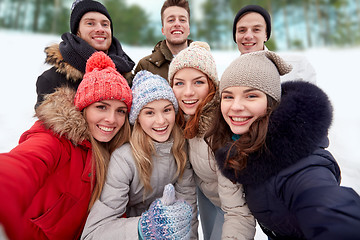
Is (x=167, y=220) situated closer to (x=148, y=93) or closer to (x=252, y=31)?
(x=148, y=93)

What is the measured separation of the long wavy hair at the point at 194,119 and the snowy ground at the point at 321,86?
1.35 meters

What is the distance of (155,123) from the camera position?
62.1 inches

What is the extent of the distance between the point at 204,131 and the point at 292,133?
0.60 meters

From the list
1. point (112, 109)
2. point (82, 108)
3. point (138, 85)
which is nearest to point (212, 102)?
point (138, 85)

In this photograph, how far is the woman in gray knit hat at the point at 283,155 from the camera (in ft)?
2.68

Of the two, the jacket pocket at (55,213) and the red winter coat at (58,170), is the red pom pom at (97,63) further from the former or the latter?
the jacket pocket at (55,213)

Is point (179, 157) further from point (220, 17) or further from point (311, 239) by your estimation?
point (220, 17)

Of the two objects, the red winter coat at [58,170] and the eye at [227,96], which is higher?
the eye at [227,96]

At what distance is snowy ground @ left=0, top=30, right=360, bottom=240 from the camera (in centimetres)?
384

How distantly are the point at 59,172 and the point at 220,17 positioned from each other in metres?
13.1

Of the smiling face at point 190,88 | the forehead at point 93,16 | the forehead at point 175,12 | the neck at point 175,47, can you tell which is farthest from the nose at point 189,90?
the forehead at point 175,12

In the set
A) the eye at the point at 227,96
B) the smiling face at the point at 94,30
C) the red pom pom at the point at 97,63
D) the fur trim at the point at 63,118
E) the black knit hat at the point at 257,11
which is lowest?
the fur trim at the point at 63,118

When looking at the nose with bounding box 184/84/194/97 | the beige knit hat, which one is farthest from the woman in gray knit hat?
the nose with bounding box 184/84/194/97

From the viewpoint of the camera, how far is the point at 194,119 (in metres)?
1.58
